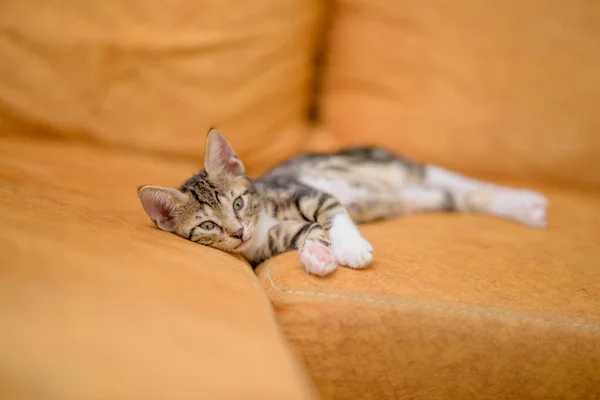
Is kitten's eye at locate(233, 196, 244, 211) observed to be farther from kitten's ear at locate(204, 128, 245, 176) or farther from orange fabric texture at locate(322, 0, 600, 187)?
orange fabric texture at locate(322, 0, 600, 187)

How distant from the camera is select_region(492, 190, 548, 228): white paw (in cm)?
154

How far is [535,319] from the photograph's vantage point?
3.33 feet

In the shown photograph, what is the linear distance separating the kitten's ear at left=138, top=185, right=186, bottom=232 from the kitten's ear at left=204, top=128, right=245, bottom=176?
0.40 ft

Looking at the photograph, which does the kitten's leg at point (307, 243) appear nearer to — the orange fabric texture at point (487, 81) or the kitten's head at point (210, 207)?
the kitten's head at point (210, 207)

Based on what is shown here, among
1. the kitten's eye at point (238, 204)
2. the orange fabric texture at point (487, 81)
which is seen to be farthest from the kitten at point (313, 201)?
the orange fabric texture at point (487, 81)

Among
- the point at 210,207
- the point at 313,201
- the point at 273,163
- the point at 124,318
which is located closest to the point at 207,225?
the point at 210,207

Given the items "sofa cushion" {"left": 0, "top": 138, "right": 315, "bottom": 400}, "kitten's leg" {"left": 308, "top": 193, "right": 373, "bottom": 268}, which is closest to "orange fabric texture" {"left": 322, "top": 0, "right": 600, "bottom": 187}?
"kitten's leg" {"left": 308, "top": 193, "right": 373, "bottom": 268}

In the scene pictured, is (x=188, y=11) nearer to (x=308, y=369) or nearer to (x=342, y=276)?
(x=342, y=276)

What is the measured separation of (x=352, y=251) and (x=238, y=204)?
369 millimetres

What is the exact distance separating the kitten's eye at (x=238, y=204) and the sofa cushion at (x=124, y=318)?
10.1 inches

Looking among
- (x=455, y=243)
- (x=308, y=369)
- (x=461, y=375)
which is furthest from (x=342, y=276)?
(x=455, y=243)

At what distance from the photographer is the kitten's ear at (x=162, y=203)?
118cm

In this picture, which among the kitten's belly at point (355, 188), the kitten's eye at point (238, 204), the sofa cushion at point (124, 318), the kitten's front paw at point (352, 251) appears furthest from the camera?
the kitten's belly at point (355, 188)

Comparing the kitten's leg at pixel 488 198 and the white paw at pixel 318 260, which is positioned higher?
the white paw at pixel 318 260
